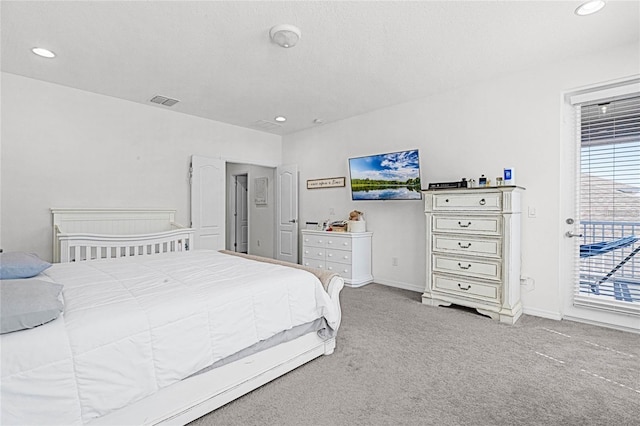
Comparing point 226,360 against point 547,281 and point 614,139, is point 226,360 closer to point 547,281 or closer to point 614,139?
point 547,281

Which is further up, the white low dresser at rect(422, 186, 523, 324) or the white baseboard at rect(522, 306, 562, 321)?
the white low dresser at rect(422, 186, 523, 324)

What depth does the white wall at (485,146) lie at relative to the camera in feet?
10.3

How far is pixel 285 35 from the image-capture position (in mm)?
2557

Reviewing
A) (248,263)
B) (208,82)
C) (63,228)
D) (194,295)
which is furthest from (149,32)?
(63,228)

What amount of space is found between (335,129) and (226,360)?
167 inches

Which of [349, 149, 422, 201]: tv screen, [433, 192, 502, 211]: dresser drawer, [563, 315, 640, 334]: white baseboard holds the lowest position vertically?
[563, 315, 640, 334]: white baseboard

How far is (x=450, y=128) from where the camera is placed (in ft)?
13.0

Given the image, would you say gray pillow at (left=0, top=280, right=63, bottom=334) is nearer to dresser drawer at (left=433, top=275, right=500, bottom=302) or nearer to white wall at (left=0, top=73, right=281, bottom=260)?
white wall at (left=0, top=73, right=281, bottom=260)

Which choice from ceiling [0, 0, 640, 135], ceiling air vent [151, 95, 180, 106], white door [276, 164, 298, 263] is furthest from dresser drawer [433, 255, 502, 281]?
ceiling air vent [151, 95, 180, 106]

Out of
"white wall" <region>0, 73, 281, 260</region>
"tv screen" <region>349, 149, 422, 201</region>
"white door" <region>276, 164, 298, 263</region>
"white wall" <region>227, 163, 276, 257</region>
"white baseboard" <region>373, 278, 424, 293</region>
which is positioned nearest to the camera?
"white wall" <region>0, 73, 281, 260</region>

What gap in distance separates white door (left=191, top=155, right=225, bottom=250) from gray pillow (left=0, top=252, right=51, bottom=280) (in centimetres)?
289

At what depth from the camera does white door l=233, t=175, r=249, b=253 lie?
784 centimetres

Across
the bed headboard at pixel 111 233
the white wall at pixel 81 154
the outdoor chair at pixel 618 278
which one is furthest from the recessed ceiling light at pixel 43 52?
the outdoor chair at pixel 618 278

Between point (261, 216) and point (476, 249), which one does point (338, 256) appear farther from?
point (261, 216)
